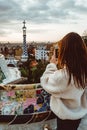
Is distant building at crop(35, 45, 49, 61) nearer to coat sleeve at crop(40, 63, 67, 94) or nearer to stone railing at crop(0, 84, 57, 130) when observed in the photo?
stone railing at crop(0, 84, 57, 130)

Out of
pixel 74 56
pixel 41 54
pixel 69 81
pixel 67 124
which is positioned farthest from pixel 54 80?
pixel 41 54

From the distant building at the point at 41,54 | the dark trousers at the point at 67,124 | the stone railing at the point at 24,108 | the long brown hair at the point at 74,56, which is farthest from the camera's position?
the distant building at the point at 41,54

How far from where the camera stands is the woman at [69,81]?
211 cm

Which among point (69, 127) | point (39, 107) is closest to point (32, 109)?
point (39, 107)

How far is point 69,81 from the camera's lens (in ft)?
6.99

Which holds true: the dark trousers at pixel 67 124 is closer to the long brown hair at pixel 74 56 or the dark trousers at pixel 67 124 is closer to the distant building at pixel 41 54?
the long brown hair at pixel 74 56

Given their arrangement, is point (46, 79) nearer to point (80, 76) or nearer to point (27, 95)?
point (80, 76)

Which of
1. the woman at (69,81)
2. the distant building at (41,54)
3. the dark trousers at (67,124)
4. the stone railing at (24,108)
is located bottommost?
the distant building at (41,54)

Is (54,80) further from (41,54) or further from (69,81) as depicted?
(41,54)

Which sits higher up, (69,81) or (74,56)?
(74,56)

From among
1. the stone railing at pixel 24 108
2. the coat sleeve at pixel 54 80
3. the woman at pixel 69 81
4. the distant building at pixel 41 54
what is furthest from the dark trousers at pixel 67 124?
the distant building at pixel 41 54

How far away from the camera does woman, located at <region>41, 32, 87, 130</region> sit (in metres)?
2.11

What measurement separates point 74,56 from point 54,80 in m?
0.20

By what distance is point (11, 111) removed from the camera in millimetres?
3213
